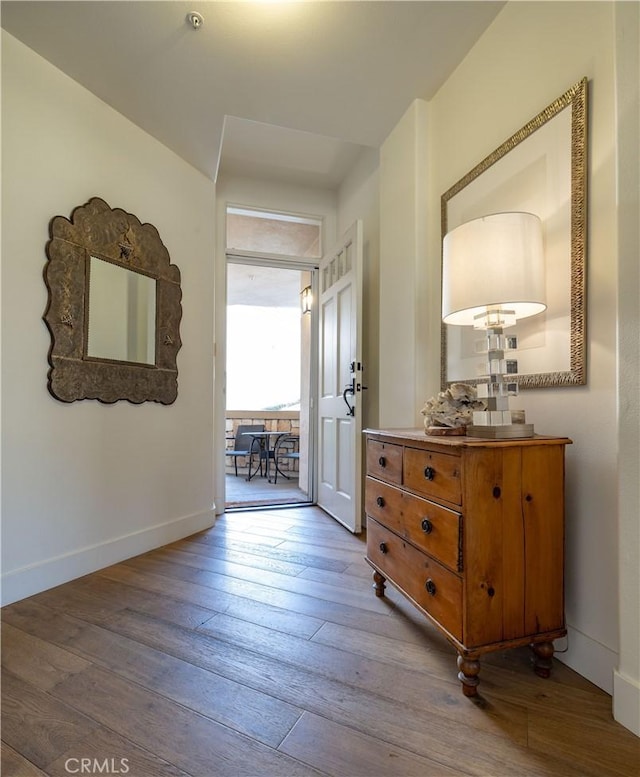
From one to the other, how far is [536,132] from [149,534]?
2841 millimetres

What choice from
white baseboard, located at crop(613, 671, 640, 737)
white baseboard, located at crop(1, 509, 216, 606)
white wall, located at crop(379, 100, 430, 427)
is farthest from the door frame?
white baseboard, located at crop(613, 671, 640, 737)

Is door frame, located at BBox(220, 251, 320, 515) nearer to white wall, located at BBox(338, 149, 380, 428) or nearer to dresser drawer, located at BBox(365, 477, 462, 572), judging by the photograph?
white wall, located at BBox(338, 149, 380, 428)

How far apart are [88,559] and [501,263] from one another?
2.40 meters

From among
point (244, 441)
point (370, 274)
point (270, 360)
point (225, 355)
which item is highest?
point (370, 274)

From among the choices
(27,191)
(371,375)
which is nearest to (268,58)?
(27,191)

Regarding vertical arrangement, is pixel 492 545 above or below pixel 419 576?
above

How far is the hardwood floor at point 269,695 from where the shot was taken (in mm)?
1008

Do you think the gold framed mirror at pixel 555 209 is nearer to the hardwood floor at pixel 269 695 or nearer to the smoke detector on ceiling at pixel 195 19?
the hardwood floor at pixel 269 695

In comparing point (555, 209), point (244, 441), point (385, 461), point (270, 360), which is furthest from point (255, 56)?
point (270, 360)

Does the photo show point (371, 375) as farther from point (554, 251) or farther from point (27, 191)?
point (27, 191)

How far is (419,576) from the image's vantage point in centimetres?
146

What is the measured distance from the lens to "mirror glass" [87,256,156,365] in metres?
2.18

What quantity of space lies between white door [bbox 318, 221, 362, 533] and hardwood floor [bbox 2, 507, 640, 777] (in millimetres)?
1041

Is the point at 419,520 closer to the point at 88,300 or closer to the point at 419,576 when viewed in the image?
the point at 419,576
